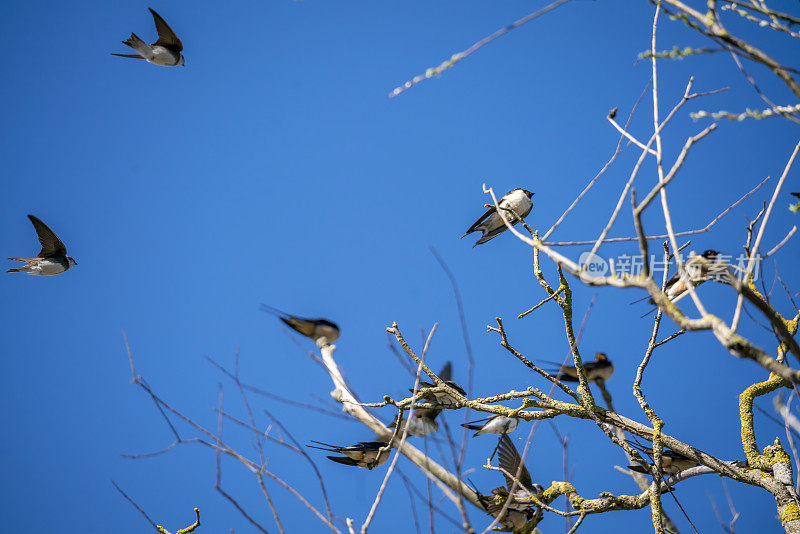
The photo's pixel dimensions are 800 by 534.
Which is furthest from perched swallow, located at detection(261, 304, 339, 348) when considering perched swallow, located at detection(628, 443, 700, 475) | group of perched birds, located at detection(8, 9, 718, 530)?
perched swallow, located at detection(628, 443, 700, 475)

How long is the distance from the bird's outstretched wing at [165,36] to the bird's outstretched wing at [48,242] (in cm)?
197

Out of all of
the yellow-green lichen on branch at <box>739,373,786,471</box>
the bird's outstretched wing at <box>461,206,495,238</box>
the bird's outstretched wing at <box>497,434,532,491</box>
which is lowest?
the bird's outstretched wing at <box>497,434,532,491</box>

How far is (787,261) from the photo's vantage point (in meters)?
17.6

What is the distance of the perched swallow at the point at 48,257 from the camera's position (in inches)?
232

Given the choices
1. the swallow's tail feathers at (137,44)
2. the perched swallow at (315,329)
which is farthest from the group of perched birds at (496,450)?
the swallow's tail feathers at (137,44)

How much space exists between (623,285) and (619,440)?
58.1 inches

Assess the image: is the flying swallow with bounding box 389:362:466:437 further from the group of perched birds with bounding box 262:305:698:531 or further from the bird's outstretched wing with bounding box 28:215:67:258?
the bird's outstretched wing with bounding box 28:215:67:258

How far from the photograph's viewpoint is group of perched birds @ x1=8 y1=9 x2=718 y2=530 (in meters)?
2.86

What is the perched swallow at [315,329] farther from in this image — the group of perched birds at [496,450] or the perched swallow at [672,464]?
the perched swallow at [672,464]

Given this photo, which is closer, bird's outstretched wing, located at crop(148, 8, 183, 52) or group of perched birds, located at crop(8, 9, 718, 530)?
group of perched birds, located at crop(8, 9, 718, 530)

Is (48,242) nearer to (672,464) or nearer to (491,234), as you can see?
(491,234)

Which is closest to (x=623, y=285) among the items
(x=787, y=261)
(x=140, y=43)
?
(x=140, y=43)

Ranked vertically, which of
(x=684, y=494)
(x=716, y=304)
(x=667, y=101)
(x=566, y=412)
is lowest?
(x=566, y=412)

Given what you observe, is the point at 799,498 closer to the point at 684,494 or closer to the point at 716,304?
the point at 684,494
